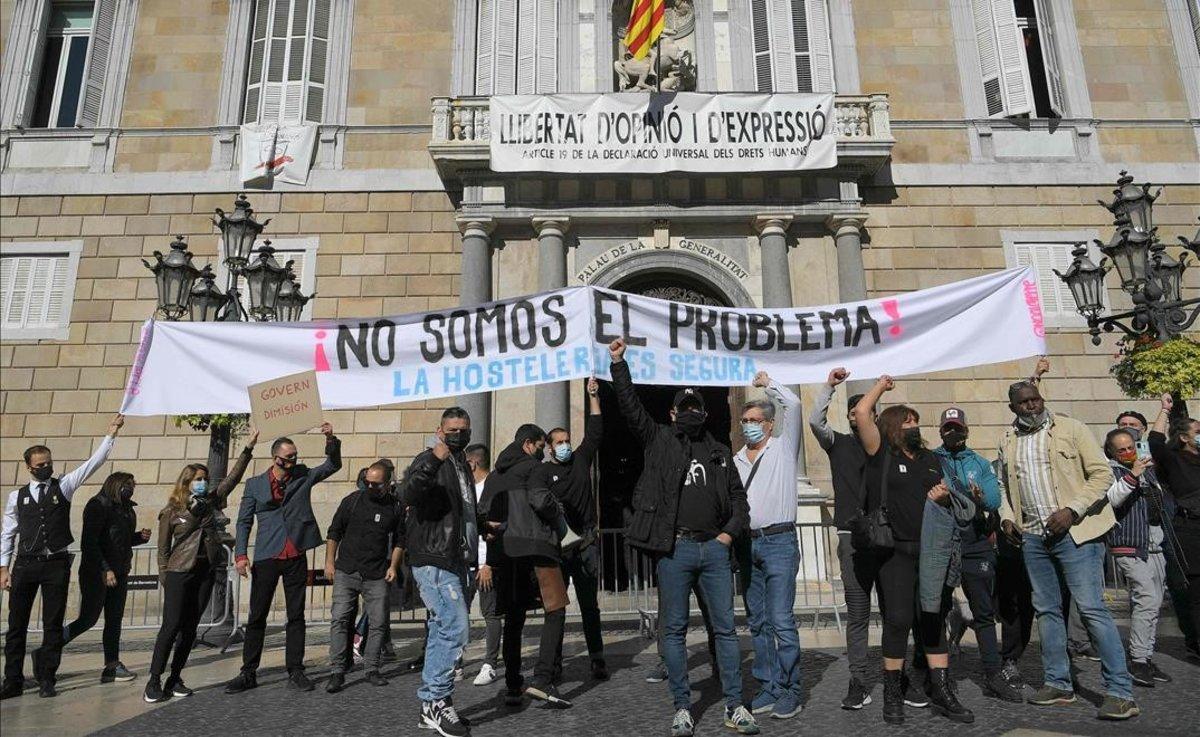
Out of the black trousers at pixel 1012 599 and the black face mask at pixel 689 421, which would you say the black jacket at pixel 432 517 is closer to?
the black face mask at pixel 689 421

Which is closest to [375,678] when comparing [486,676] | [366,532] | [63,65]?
[486,676]

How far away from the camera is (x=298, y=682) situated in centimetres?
660

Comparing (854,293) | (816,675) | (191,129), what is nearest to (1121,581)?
(854,293)

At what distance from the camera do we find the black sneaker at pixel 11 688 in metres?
6.72

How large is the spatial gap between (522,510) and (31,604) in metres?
4.67

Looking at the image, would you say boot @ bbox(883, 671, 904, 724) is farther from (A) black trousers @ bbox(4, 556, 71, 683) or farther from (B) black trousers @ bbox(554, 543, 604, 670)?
(A) black trousers @ bbox(4, 556, 71, 683)

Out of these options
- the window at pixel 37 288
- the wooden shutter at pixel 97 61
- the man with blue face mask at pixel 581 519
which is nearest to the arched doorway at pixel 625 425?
the man with blue face mask at pixel 581 519

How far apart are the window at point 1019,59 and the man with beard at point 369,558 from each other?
13.4 meters

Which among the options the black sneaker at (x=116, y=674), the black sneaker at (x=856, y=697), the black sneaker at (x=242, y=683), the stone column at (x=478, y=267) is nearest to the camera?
the black sneaker at (x=856, y=697)

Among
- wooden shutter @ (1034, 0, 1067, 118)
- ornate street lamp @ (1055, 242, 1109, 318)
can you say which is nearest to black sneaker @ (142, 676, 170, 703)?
ornate street lamp @ (1055, 242, 1109, 318)

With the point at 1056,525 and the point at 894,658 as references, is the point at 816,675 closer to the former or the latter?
the point at 894,658

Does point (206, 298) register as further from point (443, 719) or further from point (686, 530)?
point (686, 530)

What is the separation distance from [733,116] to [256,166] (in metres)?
8.63

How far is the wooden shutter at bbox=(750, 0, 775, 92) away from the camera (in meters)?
14.9
